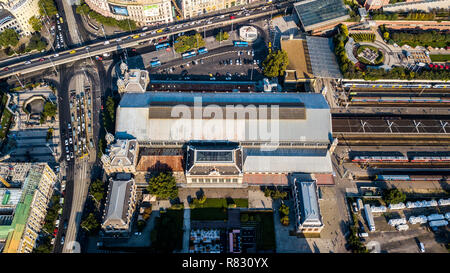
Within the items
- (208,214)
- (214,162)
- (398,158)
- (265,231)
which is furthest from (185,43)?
(398,158)

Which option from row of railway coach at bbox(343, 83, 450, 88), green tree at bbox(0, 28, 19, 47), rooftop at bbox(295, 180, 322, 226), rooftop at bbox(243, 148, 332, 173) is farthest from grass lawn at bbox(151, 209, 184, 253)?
green tree at bbox(0, 28, 19, 47)

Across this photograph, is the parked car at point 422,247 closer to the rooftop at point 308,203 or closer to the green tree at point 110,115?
the rooftop at point 308,203

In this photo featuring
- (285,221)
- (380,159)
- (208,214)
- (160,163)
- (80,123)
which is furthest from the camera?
(80,123)

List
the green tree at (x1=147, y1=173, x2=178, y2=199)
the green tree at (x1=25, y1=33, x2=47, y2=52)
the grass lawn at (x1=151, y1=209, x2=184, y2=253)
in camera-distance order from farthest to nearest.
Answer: the green tree at (x1=25, y1=33, x2=47, y2=52) → the green tree at (x1=147, y1=173, x2=178, y2=199) → the grass lawn at (x1=151, y1=209, x2=184, y2=253)

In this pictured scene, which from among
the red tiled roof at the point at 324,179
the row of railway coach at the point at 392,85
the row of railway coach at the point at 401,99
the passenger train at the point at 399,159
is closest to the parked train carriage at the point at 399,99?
the row of railway coach at the point at 401,99

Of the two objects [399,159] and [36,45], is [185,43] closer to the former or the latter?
[36,45]

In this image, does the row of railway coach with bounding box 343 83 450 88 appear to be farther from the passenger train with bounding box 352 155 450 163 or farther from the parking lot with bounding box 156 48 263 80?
the parking lot with bounding box 156 48 263 80
